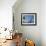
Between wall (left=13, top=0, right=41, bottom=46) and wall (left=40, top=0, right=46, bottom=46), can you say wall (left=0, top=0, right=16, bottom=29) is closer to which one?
wall (left=13, top=0, right=41, bottom=46)

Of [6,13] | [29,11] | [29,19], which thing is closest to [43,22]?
[29,19]

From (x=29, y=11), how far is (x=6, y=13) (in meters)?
1.44

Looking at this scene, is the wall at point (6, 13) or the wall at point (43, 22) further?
the wall at point (43, 22)

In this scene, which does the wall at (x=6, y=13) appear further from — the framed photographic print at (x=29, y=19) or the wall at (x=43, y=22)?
the wall at (x=43, y=22)

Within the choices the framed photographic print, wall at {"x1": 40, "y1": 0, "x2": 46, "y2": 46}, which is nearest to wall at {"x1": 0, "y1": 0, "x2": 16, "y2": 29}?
the framed photographic print

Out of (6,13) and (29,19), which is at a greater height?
(6,13)

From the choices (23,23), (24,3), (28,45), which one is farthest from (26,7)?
(28,45)

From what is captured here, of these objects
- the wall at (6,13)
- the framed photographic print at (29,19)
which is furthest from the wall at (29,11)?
the wall at (6,13)

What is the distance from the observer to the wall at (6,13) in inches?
174

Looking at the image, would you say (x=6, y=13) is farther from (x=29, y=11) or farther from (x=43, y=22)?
(x=43, y=22)

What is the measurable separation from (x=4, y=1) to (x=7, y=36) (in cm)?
148

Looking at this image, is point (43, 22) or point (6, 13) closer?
point (6, 13)

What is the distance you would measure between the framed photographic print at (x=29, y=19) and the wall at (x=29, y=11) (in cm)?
14

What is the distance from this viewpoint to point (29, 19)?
5535 mm
